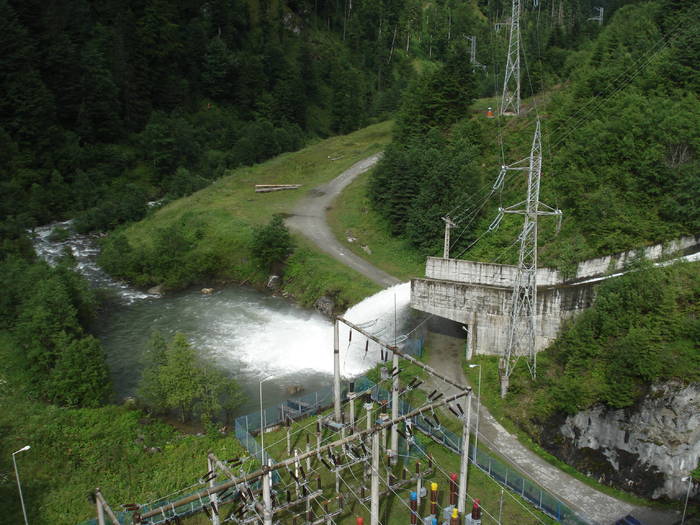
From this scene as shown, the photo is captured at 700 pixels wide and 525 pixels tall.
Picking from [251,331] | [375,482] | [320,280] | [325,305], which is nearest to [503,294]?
[325,305]

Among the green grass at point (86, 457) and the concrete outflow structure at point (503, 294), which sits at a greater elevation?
the concrete outflow structure at point (503, 294)

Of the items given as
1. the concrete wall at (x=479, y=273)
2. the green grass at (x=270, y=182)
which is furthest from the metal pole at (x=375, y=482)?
the green grass at (x=270, y=182)

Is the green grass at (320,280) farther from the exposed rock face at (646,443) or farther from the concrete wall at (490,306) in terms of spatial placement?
the exposed rock face at (646,443)

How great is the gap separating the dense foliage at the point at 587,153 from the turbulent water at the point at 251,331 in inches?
392

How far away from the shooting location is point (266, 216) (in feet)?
204

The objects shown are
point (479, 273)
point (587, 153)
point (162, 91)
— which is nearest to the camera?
point (479, 273)

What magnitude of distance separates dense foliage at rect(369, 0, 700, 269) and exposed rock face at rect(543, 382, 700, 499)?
10.4 m

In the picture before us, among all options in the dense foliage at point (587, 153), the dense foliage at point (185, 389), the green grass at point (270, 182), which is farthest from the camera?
the green grass at point (270, 182)

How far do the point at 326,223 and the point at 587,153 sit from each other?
25764 millimetres

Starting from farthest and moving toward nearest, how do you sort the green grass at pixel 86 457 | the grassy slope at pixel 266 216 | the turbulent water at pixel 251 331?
the grassy slope at pixel 266 216
the turbulent water at pixel 251 331
the green grass at pixel 86 457

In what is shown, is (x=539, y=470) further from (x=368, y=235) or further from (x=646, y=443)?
(x=368, y=235)

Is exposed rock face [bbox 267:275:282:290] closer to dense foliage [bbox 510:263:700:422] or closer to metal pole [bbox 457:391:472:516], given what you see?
dense foliage [bbox 510:263:700:422]

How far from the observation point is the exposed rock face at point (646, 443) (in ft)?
91.2

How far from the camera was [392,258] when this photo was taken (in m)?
53.5
